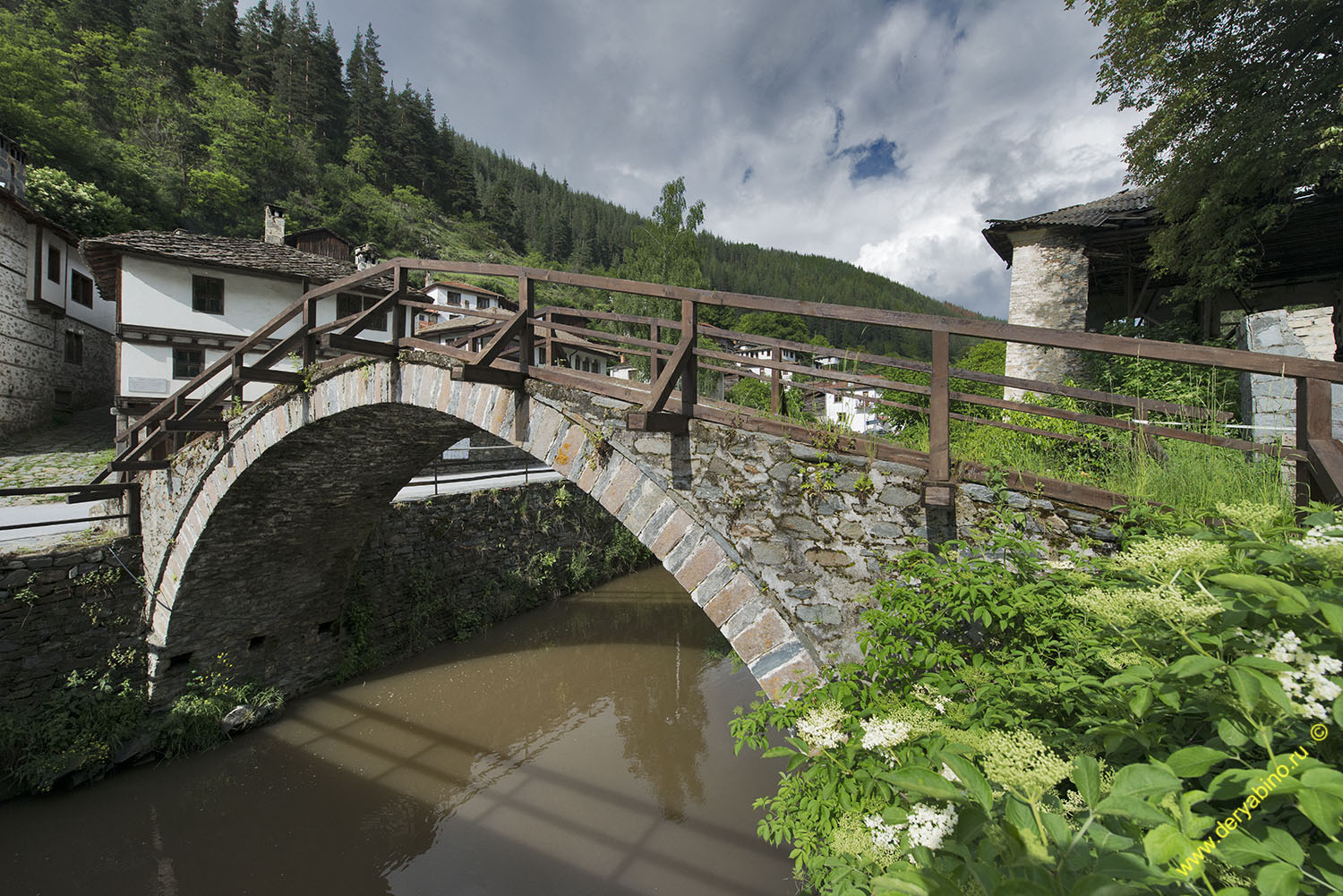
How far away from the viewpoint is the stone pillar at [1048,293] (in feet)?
37.0

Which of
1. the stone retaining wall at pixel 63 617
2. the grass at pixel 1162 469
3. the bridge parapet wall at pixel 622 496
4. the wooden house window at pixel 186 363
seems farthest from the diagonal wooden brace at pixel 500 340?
the wooden house window at pixel 186 363

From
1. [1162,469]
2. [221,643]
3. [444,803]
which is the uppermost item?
[1162,469]

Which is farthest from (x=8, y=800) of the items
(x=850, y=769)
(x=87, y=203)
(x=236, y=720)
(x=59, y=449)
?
(x=87, y=203)

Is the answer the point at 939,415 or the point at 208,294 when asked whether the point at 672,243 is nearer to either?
the point at 208,294

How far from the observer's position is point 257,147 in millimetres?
41375

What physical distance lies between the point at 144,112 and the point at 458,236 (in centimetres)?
2549

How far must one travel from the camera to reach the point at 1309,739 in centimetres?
131

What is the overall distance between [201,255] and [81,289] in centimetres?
866

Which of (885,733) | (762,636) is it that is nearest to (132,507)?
(762,636)

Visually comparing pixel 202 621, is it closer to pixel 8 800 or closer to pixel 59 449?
pixel 8 800

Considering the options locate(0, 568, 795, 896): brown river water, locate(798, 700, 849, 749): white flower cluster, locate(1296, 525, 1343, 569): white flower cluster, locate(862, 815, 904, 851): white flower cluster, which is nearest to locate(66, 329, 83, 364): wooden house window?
locate(0, 568, 795, 896): brown river water

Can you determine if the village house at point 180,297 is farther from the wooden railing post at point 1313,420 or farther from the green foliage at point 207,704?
the wooden railing post at point 1313,420

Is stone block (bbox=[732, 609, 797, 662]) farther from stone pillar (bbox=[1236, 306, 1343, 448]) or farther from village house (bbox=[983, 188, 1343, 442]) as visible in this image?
village house (bbox=[983, 188, 1343, 442])

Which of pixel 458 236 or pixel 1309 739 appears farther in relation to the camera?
pixel 458 236
